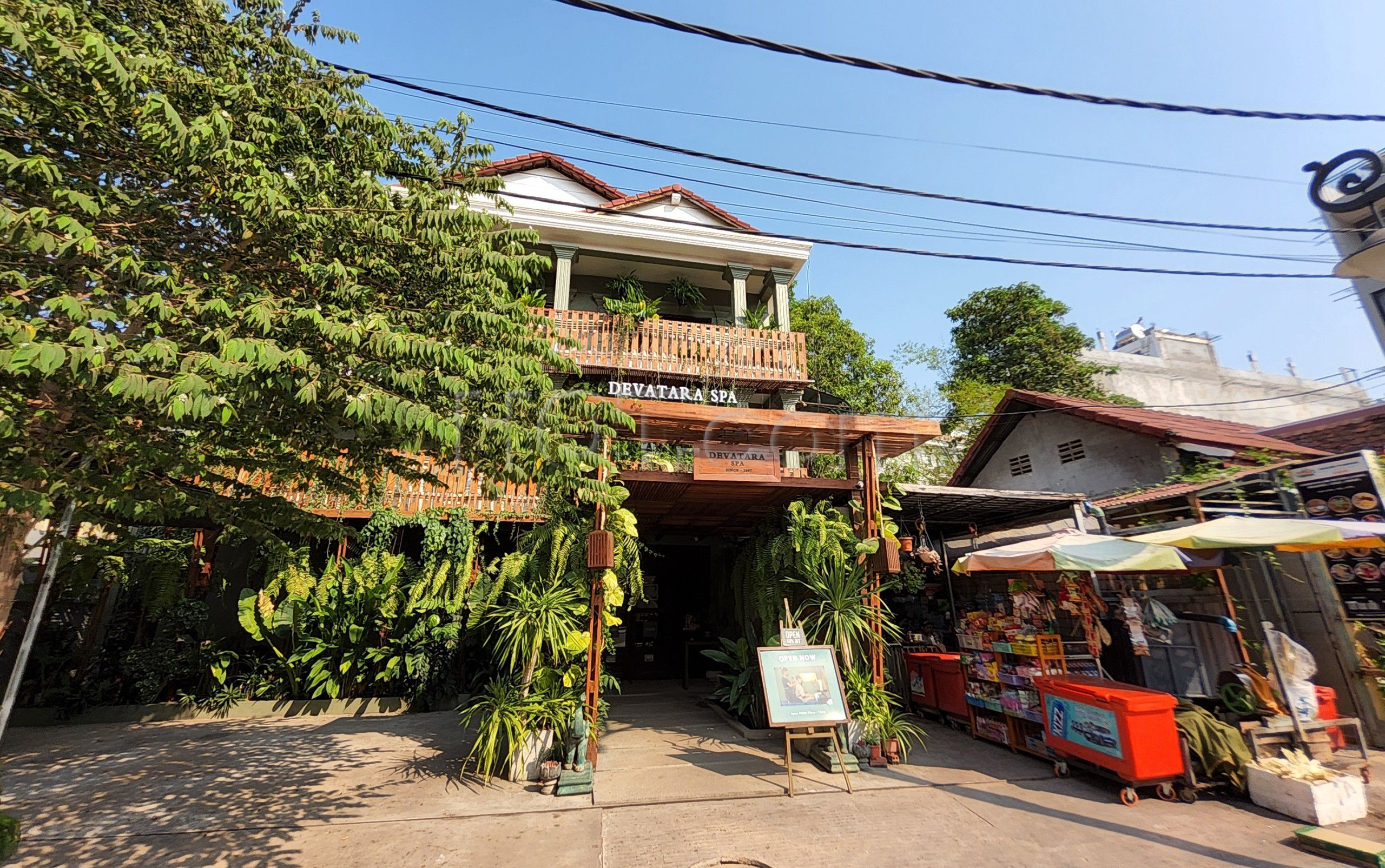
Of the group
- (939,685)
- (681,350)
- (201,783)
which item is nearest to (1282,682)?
(939,685)

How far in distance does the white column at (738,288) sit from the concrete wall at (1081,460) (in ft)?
27.5

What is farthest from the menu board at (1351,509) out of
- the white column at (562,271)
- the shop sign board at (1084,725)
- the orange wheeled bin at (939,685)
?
the white column at (562,271)

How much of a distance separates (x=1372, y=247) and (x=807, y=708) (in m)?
6.10

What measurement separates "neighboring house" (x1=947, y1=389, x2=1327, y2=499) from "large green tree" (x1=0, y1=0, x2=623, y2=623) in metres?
12.1

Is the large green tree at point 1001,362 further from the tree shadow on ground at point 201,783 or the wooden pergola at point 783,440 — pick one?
the tree shadow on ground at point 201,783

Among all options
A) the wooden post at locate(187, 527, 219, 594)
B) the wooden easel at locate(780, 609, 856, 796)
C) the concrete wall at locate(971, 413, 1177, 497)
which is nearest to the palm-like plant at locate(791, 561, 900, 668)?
the wooden easel at locate(780, 609, 856, 796)

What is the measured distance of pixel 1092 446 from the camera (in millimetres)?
12625

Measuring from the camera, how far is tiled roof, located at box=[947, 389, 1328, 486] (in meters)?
10.7

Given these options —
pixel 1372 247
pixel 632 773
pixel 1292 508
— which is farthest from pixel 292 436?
pixel 1292 508

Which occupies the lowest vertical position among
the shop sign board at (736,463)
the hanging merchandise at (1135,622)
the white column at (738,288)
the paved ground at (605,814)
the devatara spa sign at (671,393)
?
the paved ground at (605,814)

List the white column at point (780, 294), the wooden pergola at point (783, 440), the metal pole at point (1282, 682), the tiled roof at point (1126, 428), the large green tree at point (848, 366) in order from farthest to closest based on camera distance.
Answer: the large green tree at point (848, 366) → the white column at point (780, 294) → the tiled roof at point (1126, 428) → the wooden pergola at point (783, 440) → the metal pole at point (1282, 682)

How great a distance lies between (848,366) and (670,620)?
12.0 metres

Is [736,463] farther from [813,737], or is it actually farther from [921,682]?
[921,682]

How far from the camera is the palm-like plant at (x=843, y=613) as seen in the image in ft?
21.3
